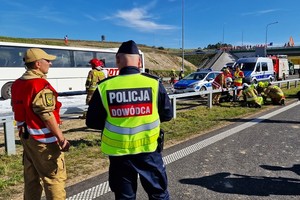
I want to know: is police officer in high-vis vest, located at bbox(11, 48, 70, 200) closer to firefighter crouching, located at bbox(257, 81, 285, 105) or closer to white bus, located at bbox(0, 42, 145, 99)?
firefighter crouching, located at bbox(257, 81, 285, 105)

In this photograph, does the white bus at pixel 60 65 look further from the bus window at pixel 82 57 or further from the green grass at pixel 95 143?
the green grass at pixel 95 143

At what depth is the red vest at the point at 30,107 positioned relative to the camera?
2805 mm

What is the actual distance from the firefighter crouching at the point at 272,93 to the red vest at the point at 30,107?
11.4 m

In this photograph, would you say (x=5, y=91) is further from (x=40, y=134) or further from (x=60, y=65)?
(x=40, y=134)

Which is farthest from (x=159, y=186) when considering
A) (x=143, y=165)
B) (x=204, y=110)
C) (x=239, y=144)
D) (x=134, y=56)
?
(x=204, y=110)

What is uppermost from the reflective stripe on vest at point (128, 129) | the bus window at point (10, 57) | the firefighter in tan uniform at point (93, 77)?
the bus window at point (10, 57)

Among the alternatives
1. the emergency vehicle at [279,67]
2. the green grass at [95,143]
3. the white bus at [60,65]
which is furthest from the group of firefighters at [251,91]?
the emergency vehicle at [279,67]

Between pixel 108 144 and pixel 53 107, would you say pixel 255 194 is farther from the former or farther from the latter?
pixel 53 107

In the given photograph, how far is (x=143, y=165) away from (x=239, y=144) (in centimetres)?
423

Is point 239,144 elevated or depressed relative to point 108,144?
depressed

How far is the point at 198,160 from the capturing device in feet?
17.3

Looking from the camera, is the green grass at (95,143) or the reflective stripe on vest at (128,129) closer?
the reflective stripe on vest at (128,129)

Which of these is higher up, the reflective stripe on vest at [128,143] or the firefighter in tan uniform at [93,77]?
the firefighter in tan uniform at [93,77]

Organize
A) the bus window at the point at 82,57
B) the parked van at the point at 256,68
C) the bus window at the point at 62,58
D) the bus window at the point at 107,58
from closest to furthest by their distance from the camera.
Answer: the bus window at the point at 62,58, the bus window at the point at 82,57, the bus window at the point at 107,58, the parked van at the point at 256,68
